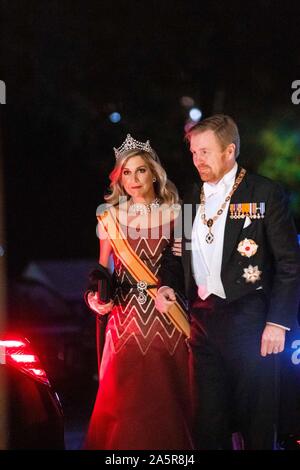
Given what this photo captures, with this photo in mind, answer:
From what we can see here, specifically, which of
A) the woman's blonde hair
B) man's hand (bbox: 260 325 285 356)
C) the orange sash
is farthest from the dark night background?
man's hand (bbox: 260 325 285 356)

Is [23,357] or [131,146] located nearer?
[23,357]

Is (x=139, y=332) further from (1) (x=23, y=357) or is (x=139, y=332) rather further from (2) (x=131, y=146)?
(2) (x=131, y=146)

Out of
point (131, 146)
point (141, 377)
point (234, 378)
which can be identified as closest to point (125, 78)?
point (131, 146)

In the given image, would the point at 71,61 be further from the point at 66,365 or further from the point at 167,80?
the point at 66,365

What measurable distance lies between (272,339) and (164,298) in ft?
2.36

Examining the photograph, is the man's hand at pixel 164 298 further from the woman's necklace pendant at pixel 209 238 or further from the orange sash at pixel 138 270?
the woman's necklace pendant at pixel 209 238

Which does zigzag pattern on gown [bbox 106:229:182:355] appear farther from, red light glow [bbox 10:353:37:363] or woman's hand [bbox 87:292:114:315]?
red light glow [bbox 10:353:37:363]

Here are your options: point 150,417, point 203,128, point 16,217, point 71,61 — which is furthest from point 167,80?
point 150,417

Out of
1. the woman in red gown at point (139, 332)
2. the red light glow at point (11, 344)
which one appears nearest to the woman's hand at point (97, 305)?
the woman in red gown at point (139, 332)

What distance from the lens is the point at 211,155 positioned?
467cm

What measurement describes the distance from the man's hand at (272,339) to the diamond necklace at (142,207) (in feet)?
3.60

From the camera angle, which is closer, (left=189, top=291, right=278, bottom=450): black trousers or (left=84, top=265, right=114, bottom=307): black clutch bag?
(left=189, top=291, right=278, bottom=450): black trousers

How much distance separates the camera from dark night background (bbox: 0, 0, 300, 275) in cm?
729

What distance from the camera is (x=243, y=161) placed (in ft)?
23.9
